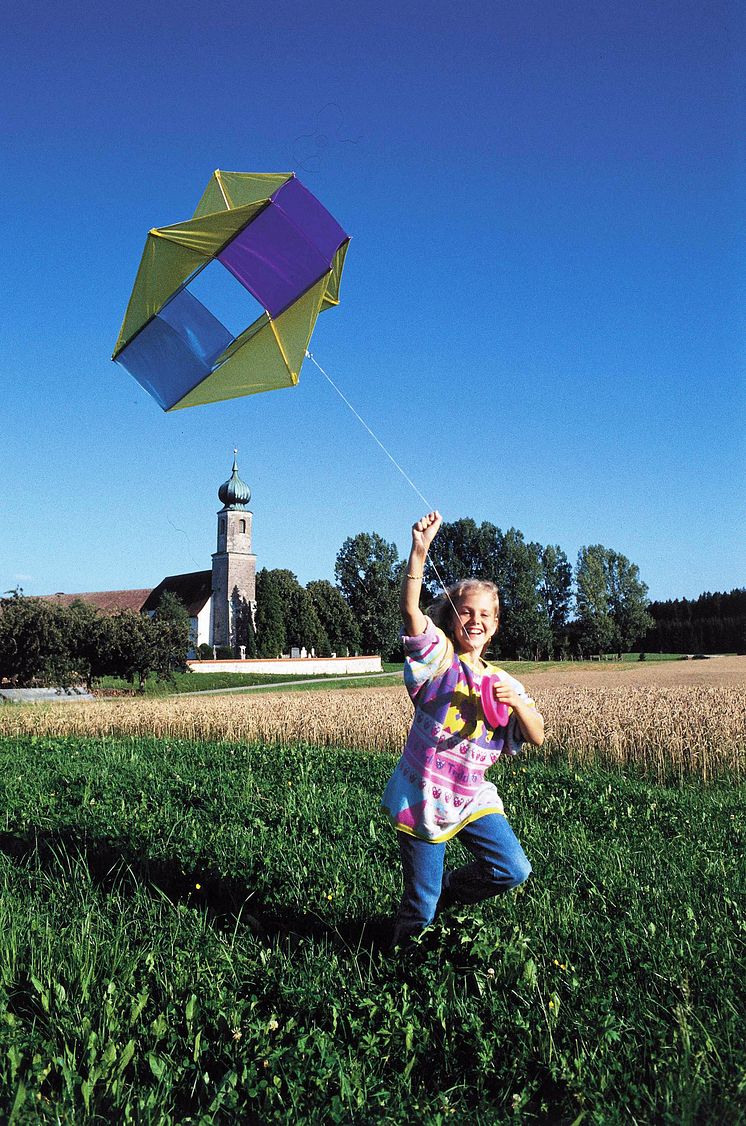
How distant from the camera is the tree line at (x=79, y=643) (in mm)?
29250

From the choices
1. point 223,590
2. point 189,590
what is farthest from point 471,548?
point 189,590

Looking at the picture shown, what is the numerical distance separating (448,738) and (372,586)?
74.8m

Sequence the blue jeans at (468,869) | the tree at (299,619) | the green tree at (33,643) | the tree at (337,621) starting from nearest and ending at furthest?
the blue jeans at (468,869) < the green tree at (33,643) < the tree at (299,619) < the tree at (337,621)

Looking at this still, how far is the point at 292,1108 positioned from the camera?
2781 millimetres

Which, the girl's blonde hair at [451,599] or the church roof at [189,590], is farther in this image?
the church roof at [189,590]

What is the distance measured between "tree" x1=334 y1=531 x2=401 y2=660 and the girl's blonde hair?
2830 inches

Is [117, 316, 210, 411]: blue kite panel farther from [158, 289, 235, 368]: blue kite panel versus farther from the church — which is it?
the church

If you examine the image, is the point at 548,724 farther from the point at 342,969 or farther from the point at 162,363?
the point at 162,363

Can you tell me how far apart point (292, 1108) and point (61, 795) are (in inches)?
208

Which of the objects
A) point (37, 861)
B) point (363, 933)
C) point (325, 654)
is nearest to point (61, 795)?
point (37, 861)

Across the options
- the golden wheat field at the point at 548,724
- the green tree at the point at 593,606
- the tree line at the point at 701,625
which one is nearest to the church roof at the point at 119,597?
the green tree at the point at 593,606

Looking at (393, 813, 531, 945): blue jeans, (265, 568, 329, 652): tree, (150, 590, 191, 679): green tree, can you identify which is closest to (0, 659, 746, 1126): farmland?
(393, 813, 531, 945): blue jeans

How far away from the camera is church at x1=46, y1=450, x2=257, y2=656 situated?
76.6 m

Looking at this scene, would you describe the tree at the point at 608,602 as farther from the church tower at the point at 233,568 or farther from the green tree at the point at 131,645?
the green tree at the point at 131,645
